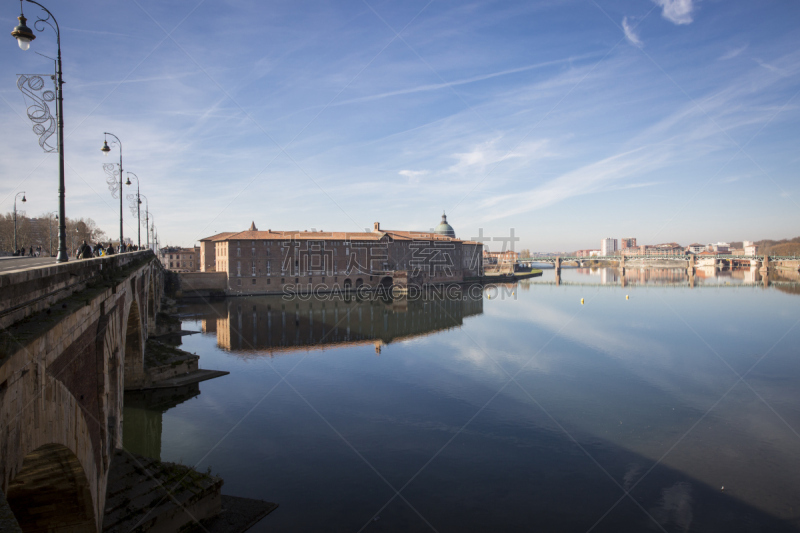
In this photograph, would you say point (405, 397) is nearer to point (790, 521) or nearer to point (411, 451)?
point (411, 451)

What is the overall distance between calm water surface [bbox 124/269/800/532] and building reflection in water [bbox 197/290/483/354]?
0.58 m

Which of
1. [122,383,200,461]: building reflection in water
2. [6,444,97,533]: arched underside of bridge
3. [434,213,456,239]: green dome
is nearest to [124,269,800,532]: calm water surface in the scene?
[122,383,200,461]: building reflection in water

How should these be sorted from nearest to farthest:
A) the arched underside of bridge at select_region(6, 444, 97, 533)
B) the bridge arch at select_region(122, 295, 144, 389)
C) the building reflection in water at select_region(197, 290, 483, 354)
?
1. the arched underside of bridge at select_region(6, 444, 97, 533)
2. the bridge arch at select_region(122, 295, 144, 389)
3. the building reflection in water at select_region(197, 290, 483, 354)

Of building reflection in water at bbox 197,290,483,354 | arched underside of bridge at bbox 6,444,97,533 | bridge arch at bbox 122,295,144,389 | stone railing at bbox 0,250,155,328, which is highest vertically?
stone railing at bbox 0,250,155,328

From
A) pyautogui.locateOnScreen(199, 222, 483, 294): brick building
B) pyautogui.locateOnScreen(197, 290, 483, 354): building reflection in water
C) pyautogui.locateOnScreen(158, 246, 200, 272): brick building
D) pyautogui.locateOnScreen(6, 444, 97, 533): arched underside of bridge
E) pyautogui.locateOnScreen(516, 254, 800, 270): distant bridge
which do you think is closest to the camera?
pyautogui.locateOnScreen(6, 444, 97, 533): arched underside of bridge

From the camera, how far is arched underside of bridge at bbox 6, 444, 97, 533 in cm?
657

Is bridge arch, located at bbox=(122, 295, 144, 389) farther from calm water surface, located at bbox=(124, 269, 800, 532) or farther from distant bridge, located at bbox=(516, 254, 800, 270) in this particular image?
distant bridge, located at bbox=(516, 254, 800, 270)

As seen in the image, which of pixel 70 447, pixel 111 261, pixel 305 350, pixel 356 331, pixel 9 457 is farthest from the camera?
pixel 356 331

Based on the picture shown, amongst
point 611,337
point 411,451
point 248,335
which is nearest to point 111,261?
point 411,451

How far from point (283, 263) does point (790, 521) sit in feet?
212

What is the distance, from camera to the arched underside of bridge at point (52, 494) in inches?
259

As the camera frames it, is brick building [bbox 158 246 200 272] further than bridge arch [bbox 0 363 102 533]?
Yes

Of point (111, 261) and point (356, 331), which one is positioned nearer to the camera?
point (111, 261)

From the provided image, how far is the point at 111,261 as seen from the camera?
12.1 meters
